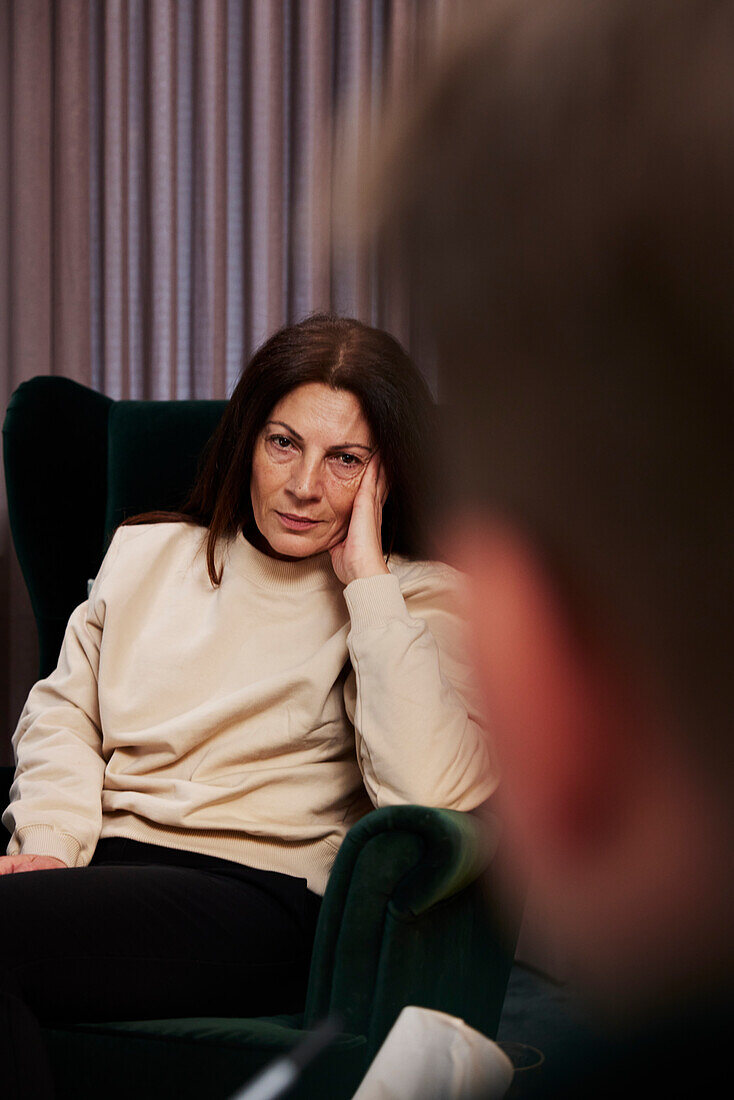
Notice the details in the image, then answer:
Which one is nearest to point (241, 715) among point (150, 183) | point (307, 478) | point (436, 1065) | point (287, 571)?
point (287, 571)

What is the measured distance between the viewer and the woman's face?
4.95ft

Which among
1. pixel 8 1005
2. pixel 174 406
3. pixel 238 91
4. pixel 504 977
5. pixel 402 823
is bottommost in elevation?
pixel 504 977

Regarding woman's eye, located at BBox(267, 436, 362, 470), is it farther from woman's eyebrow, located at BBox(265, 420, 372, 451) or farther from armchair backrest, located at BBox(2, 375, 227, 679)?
armchair backrest, located at BBox(2, 375, 227, 679)

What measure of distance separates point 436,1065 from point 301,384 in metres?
1.35

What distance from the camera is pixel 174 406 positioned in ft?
7.04

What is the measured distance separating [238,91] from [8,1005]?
2.27 meters

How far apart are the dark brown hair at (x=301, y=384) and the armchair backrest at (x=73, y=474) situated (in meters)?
0.37

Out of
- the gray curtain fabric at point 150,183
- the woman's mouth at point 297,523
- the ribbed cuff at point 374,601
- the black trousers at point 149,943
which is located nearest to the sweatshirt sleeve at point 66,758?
the black trousers at point 149,943

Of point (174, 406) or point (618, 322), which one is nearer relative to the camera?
point (618, 322)

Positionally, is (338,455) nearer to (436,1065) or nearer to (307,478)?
(307,478)

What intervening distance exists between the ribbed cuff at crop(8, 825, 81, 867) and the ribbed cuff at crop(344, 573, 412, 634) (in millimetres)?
486

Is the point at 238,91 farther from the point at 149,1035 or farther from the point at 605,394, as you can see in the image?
the point at 605,394

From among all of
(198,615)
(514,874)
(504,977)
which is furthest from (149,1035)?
(514,874)

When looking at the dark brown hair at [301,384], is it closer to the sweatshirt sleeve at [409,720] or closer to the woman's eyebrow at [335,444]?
the woman's eyebrow at [335,444]
